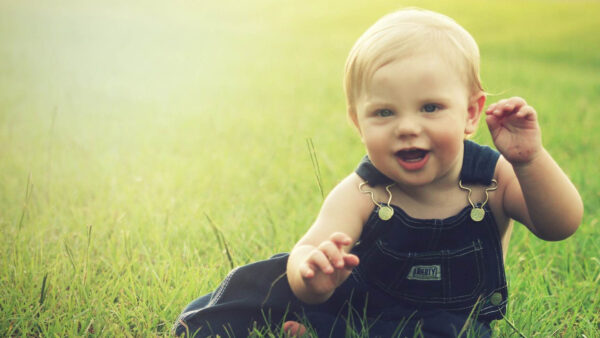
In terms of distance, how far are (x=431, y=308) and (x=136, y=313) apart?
1049mm

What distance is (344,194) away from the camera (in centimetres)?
200

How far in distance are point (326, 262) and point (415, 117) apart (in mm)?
530

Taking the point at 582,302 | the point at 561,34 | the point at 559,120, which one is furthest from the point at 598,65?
the point at 582,302

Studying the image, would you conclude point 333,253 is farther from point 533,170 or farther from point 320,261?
point 533,170

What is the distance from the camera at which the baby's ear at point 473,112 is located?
195 cm

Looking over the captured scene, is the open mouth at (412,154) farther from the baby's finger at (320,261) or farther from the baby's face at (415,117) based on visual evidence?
the baby's finger at (320,261)

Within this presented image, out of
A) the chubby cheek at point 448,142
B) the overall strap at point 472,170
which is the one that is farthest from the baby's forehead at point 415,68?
the overall strap at point 472,170

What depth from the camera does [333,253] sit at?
1592 millimetres

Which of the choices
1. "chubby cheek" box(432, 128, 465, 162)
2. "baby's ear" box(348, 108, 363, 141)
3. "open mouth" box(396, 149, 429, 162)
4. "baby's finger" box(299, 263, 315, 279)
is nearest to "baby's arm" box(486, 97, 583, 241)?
"chubby cheek" box(432, 128, 465, 162)

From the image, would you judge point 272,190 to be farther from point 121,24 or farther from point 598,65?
point 121,24

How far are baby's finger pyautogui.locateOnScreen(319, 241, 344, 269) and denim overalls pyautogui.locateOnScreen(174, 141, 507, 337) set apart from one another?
428 millimetres

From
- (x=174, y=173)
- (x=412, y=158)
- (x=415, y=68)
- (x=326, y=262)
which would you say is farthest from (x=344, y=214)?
(x=174, y=173)

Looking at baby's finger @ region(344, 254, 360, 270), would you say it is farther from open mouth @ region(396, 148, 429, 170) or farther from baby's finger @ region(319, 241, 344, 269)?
open mouth @ region(396, 148, 429, 170)

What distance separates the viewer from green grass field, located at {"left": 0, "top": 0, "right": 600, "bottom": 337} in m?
2.30
